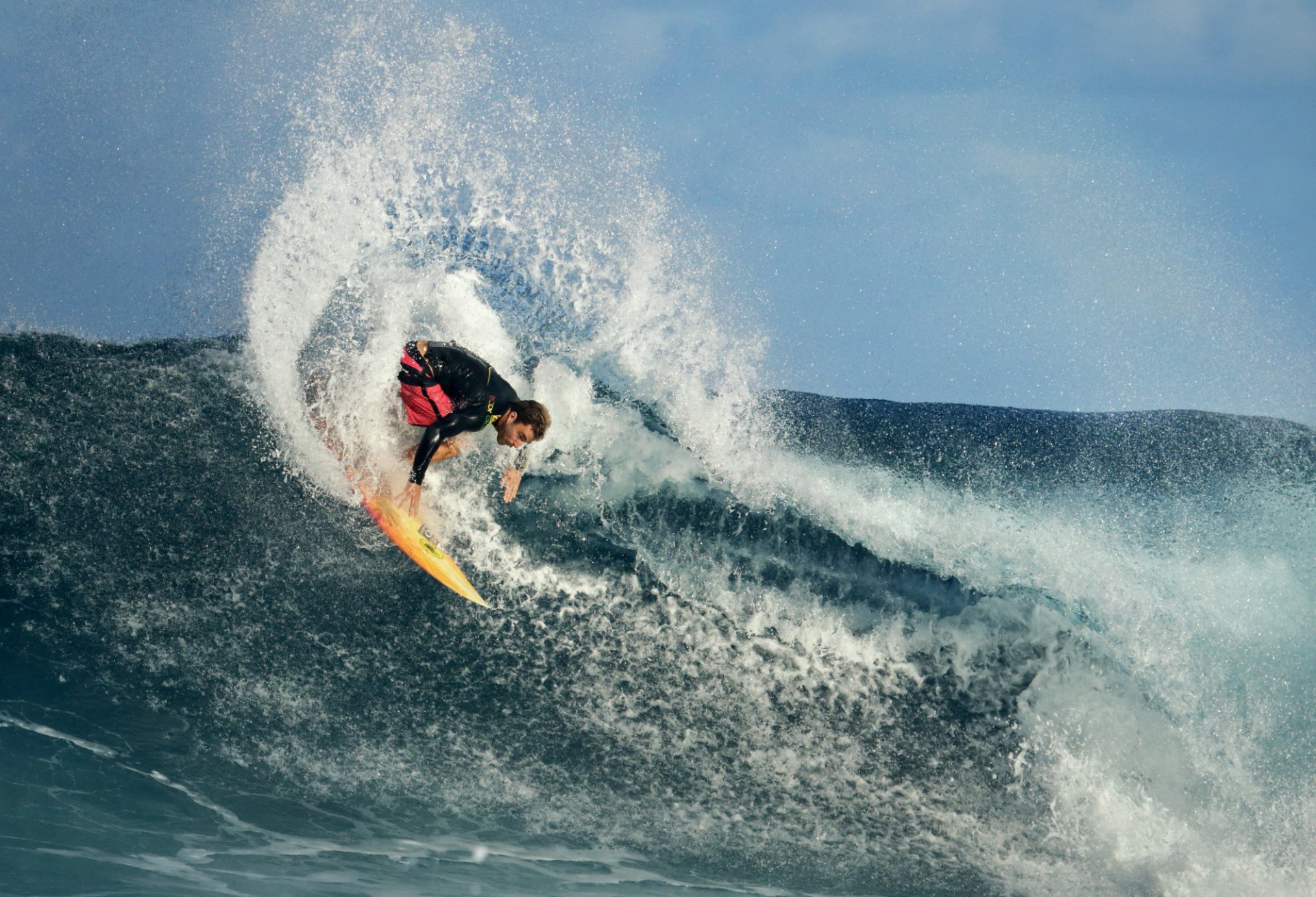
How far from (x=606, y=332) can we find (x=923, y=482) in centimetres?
322

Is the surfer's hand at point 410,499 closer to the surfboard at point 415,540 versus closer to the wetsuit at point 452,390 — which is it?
the surfboard at point 415,540

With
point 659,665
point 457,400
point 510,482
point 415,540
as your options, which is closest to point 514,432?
point 457,400

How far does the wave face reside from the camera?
477cm

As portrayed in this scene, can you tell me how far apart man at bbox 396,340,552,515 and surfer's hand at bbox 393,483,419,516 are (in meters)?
0.02

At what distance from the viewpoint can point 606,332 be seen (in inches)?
275

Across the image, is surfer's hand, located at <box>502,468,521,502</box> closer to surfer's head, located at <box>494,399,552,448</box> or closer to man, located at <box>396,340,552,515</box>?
man, located at <box>396,340,552,515</box>

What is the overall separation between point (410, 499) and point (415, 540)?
28 cm

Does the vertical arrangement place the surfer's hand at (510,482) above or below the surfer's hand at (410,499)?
above

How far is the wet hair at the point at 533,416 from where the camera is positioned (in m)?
4.80

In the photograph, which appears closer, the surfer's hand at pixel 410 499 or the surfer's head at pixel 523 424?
the surfer's head at pixel 523 424

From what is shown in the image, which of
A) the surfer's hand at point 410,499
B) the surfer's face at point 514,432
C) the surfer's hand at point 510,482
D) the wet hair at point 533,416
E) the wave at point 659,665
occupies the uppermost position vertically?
the wet hair at point 533,416

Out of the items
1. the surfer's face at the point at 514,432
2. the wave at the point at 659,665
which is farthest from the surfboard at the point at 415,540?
the surfer's face at the point at 514,432

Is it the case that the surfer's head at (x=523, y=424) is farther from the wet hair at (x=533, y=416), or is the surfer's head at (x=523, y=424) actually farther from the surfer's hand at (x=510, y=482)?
the surfer's hand at (x=510, y=482)

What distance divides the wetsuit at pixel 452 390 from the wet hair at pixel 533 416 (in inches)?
7.5
